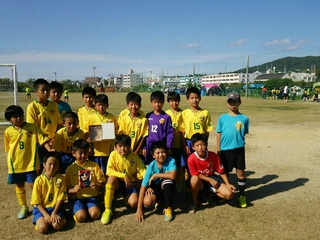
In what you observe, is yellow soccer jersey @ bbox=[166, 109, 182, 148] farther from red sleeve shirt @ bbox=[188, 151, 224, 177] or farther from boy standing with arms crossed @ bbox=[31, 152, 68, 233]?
boy standing with arms crossed @ bbox=[31, 152, 68, 233]

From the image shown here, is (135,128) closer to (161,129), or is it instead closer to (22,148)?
(161,129)

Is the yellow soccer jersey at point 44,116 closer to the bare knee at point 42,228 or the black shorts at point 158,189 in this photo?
the bare knee at point 42,228

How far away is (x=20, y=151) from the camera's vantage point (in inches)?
149

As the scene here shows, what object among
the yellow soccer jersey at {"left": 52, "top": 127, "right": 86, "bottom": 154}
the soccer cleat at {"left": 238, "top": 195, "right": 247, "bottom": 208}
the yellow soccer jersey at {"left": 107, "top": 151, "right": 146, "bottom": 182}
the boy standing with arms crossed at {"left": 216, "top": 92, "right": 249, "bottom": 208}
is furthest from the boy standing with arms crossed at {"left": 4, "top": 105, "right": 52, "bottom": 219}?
the soccer cleat at {"left": 238, "top": 195, "right": 247, "bottom": 208}

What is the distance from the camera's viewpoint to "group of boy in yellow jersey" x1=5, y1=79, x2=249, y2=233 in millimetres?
3667

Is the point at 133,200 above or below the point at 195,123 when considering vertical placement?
below

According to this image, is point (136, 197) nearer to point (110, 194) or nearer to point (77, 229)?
point (110, 194)

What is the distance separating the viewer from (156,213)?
3.97 m

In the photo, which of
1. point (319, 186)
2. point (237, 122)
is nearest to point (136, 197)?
point (237, 122)

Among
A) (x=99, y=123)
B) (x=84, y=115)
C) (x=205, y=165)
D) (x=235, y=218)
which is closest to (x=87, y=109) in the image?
(x=84, y=115)

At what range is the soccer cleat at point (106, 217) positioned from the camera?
3.63 metres

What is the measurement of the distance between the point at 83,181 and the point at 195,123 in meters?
1.99

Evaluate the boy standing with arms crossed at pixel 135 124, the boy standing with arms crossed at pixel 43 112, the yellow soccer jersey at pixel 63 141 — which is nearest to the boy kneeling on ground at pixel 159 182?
the boy standing with arms crossed at pixel 135 124

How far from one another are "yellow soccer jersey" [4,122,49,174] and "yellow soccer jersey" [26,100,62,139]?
1.24ft
